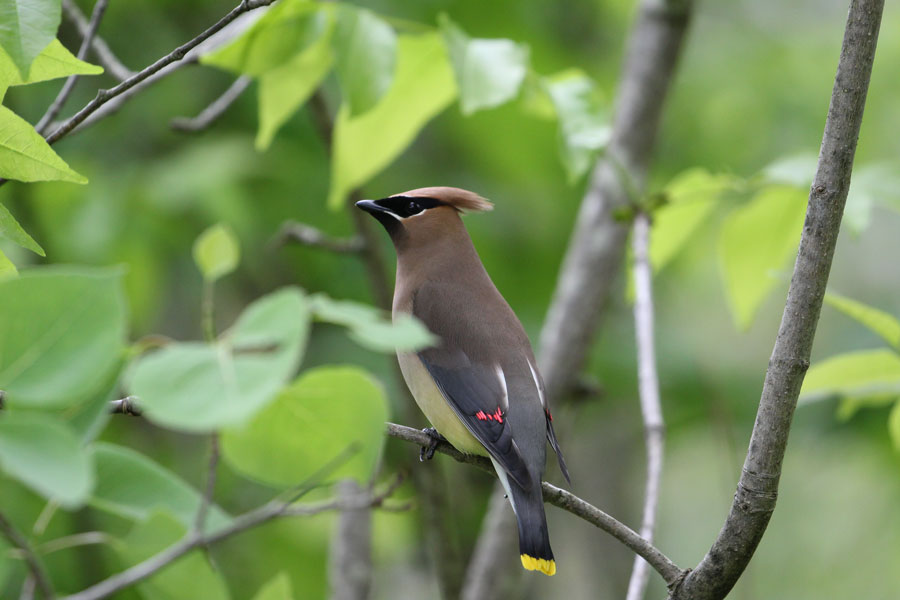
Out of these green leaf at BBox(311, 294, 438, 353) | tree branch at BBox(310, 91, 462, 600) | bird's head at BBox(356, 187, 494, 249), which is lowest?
tree branch at BBox(310, 91, 462, 600)

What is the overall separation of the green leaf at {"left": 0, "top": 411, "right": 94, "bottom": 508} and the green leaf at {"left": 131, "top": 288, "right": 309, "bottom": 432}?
78mm

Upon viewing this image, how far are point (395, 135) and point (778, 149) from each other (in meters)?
2.97

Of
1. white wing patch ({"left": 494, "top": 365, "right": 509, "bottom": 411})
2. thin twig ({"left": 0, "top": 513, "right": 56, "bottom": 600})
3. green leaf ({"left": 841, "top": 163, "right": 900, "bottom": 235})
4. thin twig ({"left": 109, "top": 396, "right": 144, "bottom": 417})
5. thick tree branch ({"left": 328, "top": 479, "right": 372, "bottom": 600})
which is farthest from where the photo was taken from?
thick tree branch ({"left": 328, "top": 479, "right": 372, "bottom": 600})

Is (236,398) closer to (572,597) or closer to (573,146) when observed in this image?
(573,146)

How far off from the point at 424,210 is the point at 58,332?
1901 millimetres

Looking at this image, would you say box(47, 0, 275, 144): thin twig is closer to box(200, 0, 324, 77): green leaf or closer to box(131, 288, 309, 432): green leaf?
box(200, 0, 324, 77): green leaf

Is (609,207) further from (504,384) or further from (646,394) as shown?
(504,384)

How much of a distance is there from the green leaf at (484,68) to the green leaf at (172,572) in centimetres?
133

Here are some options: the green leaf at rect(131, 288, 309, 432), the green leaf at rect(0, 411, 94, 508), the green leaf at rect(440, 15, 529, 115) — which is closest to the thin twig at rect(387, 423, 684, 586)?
the green leaf at rect(131, 288, 309, 432)

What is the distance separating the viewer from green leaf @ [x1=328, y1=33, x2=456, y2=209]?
295 centimetres

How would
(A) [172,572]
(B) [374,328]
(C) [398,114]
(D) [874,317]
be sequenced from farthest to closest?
(C) [398,114] → (D) [874,317] → (A) [172,572] → (B) [374,328]

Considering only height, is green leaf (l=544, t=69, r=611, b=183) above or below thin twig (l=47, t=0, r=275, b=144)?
above

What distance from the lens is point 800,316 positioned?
170 centimetres

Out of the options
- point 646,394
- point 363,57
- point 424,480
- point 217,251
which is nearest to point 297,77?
point 363,57
